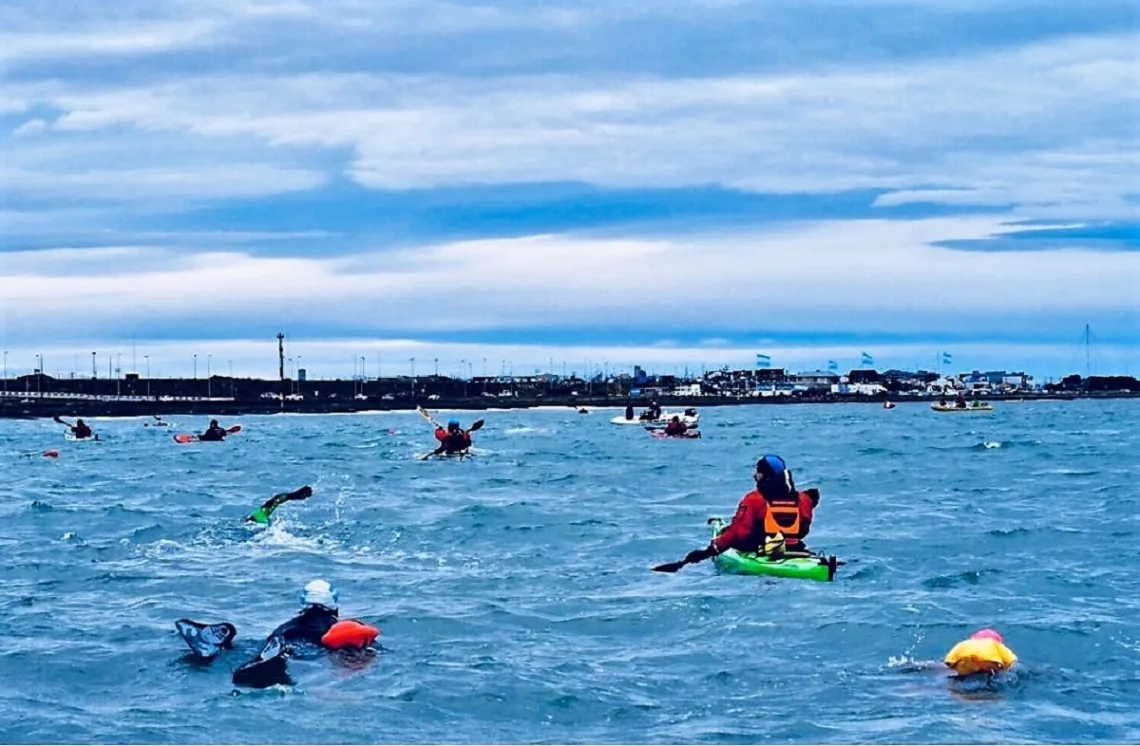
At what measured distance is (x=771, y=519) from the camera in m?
23.9

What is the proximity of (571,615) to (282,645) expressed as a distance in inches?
208

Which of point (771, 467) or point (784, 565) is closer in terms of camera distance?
point (771, 467)

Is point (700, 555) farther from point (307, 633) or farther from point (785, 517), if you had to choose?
point (307, 633)

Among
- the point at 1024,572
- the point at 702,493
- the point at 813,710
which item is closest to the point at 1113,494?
the point at 702,493

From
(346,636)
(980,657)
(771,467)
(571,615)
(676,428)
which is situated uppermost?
(771,467)

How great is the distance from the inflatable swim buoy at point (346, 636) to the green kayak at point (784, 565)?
7.78m

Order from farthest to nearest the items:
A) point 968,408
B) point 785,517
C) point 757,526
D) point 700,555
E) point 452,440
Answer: point 968,408, point 452,440, point 757,526, point 700,555, point 785,517

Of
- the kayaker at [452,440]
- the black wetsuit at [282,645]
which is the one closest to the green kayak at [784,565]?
the black wetsuit at [282,645]

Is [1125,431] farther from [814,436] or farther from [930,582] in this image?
[930,582]

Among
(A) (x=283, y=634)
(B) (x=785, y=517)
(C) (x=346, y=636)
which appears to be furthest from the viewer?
(B) (x=785, y=517)

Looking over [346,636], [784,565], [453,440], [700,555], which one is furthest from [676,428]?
[346,636]

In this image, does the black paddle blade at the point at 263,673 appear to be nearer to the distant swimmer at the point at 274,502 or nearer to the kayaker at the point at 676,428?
the distant swimmer at the point at 274,502

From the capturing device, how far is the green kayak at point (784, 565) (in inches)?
912

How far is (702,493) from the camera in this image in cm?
4238
